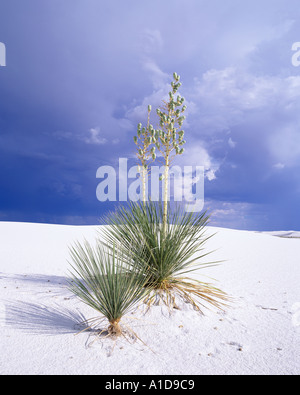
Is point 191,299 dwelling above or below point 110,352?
above

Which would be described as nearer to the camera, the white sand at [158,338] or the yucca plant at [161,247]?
the white sand at [158,338]

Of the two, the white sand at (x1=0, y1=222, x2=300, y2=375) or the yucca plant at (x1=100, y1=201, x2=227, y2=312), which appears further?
the yucca plant at (x1=100, y1=201, x2=227, y2=312)

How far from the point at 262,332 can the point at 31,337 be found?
2807mm

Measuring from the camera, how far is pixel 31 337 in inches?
128

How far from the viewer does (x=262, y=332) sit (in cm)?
351

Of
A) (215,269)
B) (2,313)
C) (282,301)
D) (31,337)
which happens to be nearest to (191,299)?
(282,301)

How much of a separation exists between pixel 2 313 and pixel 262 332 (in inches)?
138

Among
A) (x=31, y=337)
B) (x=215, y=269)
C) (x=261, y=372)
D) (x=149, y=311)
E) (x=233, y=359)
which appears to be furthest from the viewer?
(x=215, y=269)
